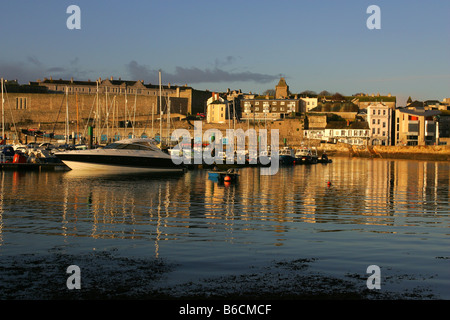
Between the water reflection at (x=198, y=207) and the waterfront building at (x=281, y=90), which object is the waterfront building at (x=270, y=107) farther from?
the water reflection at (x=198, y=207)

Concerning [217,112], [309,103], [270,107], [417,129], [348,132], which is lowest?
[348,132]

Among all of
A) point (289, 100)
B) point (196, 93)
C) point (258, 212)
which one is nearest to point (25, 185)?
point (258, 212)

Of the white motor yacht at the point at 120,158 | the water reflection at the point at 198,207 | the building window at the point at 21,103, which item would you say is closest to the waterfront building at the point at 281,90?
the building window at the point at 21,103

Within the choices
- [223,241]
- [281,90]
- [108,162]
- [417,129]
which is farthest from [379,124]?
[223,241]

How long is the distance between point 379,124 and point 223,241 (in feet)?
241

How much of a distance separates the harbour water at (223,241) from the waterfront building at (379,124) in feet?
195

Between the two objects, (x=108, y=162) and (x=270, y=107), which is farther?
(x=270, y=107)

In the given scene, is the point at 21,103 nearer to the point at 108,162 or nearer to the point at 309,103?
the point at 309,103

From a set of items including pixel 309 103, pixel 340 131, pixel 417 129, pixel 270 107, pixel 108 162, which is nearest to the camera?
pixel 108 162

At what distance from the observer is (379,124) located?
8119cm

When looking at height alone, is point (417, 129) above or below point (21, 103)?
below

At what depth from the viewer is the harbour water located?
8.52 meters

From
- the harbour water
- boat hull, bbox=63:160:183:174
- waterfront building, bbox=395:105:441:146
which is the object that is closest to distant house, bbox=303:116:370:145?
waterfront building, bbox=395:105:441:146
